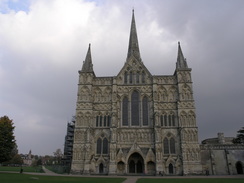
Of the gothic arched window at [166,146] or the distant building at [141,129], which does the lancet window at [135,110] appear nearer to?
the distant building at [141,129]

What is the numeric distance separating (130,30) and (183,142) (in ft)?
118

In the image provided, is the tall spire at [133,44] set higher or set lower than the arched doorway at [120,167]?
higher

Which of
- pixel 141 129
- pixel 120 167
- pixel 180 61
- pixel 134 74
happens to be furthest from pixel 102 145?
pixel 180 61

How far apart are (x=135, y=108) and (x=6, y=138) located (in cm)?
2576

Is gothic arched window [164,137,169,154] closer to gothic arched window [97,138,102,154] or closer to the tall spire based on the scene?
gothic arched window [97,138,102,154]

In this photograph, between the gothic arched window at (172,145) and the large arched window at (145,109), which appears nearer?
the gothic arched window at (172,145)

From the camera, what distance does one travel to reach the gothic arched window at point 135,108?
45131 millimetres

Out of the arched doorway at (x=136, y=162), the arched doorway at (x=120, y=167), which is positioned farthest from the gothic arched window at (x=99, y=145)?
the arched doorway at (x=136, y=162)

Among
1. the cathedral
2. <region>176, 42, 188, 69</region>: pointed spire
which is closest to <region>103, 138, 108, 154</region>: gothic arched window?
the cathedral

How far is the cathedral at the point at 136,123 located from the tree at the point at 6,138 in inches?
467

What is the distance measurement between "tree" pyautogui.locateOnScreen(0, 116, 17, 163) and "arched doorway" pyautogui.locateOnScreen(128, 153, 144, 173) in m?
22.9

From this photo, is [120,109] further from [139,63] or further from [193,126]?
[193,126]

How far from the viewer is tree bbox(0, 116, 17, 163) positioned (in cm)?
3799

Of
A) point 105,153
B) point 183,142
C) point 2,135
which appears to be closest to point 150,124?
point 183,142
